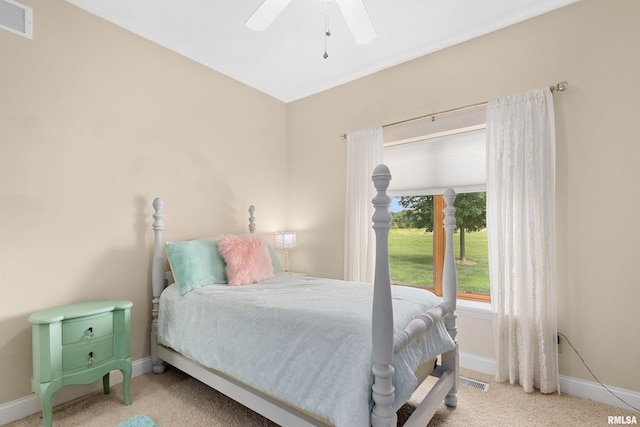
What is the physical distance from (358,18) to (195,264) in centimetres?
209

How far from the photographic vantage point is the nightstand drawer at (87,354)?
188 cm

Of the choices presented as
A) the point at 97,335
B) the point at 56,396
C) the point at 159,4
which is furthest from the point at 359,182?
the point at 56,396

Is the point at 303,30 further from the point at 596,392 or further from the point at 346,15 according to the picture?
the point at 596,392

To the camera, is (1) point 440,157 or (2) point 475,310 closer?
(2) point 475,310

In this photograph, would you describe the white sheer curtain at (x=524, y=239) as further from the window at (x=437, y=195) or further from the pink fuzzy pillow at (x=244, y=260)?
the pink fuzzy pillow at (x=244, y=260)

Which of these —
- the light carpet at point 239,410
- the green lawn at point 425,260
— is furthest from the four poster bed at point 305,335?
the green lawn at point 425,260

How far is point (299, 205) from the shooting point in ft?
12.9

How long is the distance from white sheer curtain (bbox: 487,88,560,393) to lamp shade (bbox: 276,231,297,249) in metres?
2.03

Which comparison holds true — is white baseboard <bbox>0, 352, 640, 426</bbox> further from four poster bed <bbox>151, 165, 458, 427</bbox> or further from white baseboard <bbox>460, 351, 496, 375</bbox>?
four poster bed <bbox>151, 165, 458, 427</bbox>

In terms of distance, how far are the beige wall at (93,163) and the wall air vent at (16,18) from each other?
0.04 meters

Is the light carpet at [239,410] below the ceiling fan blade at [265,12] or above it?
below

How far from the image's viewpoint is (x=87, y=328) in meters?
1.96

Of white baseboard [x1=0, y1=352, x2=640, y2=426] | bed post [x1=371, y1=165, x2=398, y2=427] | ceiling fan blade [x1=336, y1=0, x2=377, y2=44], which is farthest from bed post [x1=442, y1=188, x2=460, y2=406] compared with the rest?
ceiling fan blade [x1=336, y1=0, x2=377, y2=44]

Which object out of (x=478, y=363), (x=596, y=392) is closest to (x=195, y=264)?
(x=478, y=363)
